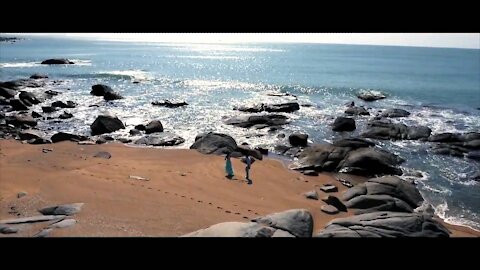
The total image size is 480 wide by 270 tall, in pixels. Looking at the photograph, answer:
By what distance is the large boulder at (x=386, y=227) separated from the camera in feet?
30.3

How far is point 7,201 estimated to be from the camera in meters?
11.4

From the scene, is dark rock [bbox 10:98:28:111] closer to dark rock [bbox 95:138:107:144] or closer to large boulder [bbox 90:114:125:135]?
large boulder [bbox 90:114:125:135]

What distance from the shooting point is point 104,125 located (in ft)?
80.1

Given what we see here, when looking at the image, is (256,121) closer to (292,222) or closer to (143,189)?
(143,189)

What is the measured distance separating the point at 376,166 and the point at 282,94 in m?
28.8

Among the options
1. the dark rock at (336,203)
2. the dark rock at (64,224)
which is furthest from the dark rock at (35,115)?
the dark rock at (336,203)

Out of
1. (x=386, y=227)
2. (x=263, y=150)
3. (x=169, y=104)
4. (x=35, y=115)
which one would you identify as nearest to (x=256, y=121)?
(x=263, y=150)

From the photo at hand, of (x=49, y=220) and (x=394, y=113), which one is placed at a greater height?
(x=49, y=220)

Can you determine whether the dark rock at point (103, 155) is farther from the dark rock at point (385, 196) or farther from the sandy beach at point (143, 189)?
the dark rock at point (385, 196)

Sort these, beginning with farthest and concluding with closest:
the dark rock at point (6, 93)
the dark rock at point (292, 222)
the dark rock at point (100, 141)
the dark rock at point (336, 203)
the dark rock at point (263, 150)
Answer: the dark rock at point (6, 93) → the dark rock at point (100, 141) → the dark rock at point (263, 150) → the dark rock at point (336, 203) → the dark rock at point (292, 222)

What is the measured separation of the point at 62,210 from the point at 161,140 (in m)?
12.1

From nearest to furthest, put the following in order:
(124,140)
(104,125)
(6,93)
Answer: (124,140)
(104,125)
(6,93)

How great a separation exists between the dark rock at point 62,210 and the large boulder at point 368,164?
41.1 ft
